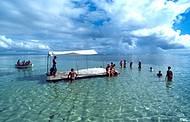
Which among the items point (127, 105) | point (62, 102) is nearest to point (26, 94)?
point (62, 102)

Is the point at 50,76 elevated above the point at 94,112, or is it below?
above

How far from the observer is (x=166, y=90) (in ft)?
85.9

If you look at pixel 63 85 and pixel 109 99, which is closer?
pixel 109 99

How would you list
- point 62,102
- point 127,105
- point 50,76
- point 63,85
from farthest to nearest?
point 50,76
point 63,85
point 62,102
point 127,105

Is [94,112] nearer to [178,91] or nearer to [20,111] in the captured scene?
[20,111]

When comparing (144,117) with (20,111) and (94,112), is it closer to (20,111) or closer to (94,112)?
(94,112)

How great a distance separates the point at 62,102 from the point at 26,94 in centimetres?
540

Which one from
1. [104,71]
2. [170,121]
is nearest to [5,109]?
[170,121]

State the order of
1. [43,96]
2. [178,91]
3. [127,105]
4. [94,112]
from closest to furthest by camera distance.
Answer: [94,112] < [127,105] < [43,96] < [178,91]

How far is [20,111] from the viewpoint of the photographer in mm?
18219

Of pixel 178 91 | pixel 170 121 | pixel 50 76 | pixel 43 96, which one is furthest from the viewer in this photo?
pixel 50 76

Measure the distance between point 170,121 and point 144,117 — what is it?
5.69ft

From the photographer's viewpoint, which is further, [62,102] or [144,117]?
[62,102]

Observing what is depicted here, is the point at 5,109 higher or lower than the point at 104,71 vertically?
lower
